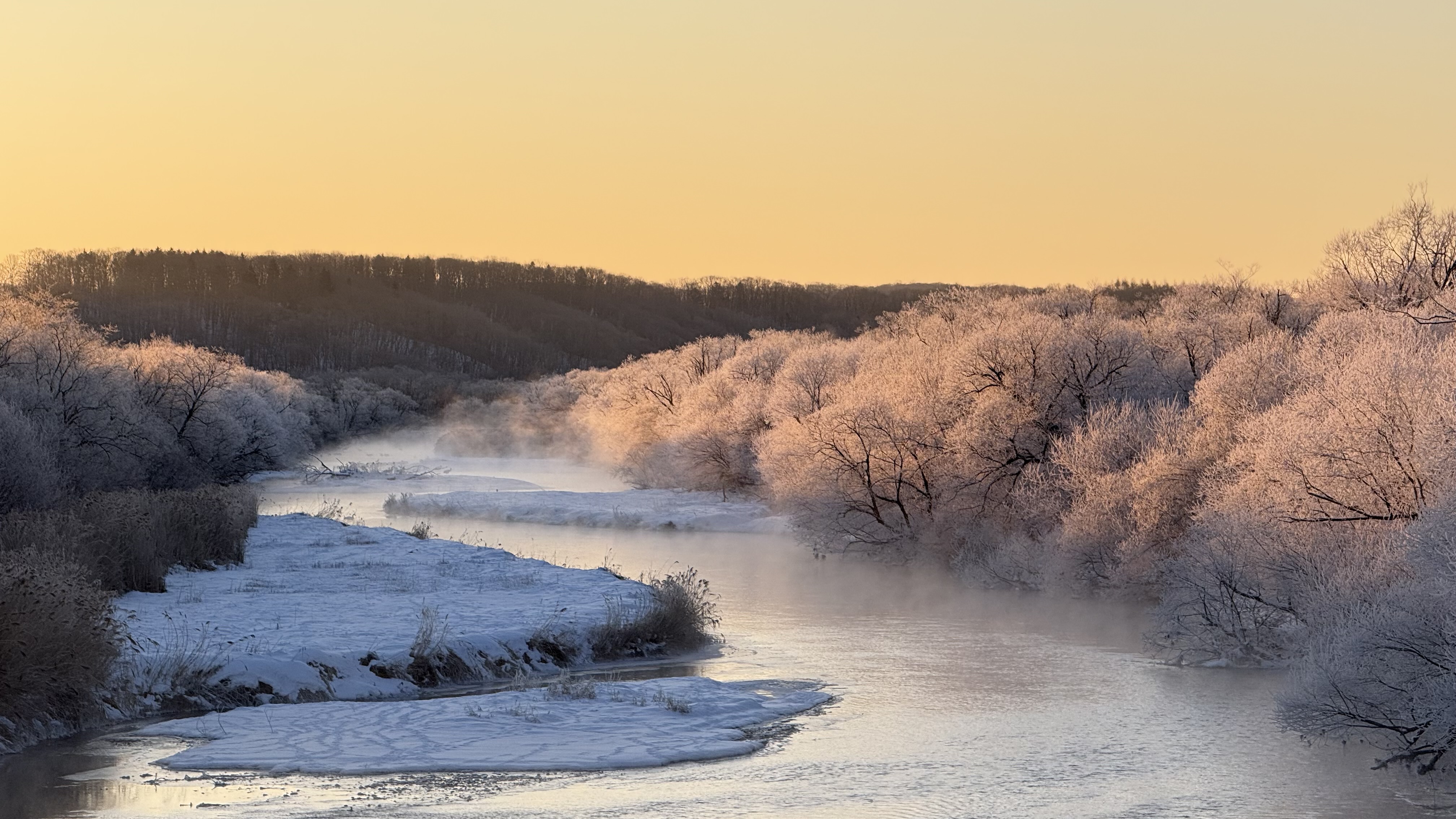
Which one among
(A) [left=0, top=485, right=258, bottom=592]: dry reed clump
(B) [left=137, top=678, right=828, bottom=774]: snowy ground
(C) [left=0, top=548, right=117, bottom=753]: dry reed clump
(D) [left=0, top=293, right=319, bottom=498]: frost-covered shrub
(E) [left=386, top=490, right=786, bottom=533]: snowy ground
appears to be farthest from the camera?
(E) [left=386, top=490, right=786, bottom=533]: snowy ground

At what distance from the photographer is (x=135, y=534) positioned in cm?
2344

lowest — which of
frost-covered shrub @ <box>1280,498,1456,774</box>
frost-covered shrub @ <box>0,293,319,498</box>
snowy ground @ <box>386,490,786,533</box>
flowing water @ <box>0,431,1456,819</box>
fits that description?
flowing water @ <box>0,431,1456,819</box>

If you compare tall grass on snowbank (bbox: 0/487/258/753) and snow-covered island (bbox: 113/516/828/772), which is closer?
tall grass on snowbank (bbox: 0/487/258/753)

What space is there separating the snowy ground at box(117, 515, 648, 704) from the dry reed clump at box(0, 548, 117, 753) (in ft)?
3.08

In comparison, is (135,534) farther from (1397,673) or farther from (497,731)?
(1397,673)

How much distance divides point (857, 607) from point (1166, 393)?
13227 millimetres

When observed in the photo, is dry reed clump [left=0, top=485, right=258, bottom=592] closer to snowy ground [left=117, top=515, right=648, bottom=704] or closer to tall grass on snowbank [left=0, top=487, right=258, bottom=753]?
tall grass on snowbank [left=0, top=487, right=258, bottom=753]

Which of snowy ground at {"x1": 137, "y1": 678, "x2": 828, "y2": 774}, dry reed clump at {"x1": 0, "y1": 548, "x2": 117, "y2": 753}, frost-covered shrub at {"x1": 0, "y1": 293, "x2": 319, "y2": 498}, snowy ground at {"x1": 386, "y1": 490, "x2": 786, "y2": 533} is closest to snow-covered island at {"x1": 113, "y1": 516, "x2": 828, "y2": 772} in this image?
snowy ground at {"x1": 137, "y1": 678, "x2": 828, "y2": 774}

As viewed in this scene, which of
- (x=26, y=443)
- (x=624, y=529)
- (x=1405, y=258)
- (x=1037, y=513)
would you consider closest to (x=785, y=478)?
(x=624, y=529)

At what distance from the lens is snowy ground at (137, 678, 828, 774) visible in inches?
560

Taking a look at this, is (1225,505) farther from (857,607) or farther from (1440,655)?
(1440,655)

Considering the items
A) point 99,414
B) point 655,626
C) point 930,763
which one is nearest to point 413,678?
point 655,626

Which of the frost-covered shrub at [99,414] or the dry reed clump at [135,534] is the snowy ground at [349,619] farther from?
the frost-covered shrub at [99,414]

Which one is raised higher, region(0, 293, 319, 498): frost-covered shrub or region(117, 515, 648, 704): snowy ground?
region(0, 293, 319, 498): frost-covered shrub
